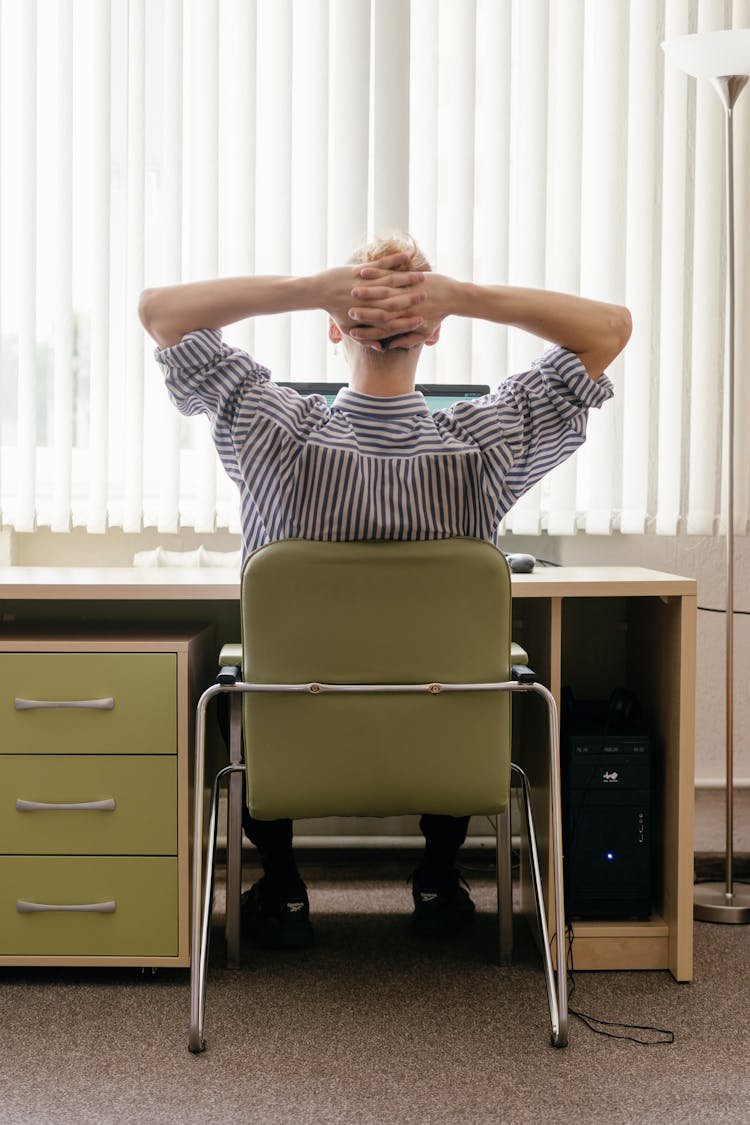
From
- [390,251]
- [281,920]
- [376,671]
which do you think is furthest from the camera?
[281,920]

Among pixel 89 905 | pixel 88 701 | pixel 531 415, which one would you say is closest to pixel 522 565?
pixel 531 415

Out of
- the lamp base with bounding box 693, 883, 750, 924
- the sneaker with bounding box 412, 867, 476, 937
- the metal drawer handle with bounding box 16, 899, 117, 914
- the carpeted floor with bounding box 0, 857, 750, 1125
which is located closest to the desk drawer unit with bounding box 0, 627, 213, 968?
the metal drawer handle with bounding box 16, 899, 117, 914

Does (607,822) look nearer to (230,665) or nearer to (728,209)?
(230,665)

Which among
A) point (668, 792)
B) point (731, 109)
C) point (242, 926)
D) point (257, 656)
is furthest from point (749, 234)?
point (242, 926)

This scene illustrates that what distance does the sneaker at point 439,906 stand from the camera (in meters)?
2.06

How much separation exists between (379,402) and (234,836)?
788 mm

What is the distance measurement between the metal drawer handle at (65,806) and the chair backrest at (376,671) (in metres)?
0.41

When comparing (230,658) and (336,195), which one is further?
(336,195)

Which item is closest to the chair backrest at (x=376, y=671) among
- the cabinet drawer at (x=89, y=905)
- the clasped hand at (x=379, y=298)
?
the clasped hand at (x=379, y=298)

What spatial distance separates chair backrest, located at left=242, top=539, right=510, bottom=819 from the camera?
4.75ft

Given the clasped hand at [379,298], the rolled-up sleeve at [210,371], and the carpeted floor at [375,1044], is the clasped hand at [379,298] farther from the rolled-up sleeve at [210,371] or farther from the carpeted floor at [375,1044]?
the carpeted floor at [375,1044]

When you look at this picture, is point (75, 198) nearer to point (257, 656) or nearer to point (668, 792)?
point (257, 656)

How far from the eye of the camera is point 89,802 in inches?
71.7

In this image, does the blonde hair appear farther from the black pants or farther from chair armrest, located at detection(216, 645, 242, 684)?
the black pants
